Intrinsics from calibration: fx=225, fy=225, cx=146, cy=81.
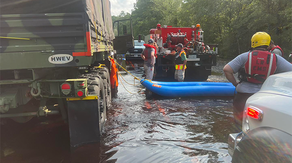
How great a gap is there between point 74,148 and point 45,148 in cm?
52

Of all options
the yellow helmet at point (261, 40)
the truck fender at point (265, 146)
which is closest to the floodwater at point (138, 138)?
the truck fender at point (265, 146)

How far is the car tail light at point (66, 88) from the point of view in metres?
3.27

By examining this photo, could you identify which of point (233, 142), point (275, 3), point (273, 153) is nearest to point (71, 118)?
point (233, 142)

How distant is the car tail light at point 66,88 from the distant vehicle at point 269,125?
237 centimetres

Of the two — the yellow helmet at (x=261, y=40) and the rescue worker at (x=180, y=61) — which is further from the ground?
the yellow helmet at (x=261, y=40)

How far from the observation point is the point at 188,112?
5688 millimetres

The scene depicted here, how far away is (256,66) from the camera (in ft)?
9.81

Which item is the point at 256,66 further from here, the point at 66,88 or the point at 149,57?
the point at 149,57

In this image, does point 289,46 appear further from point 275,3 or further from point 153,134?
point 153,134

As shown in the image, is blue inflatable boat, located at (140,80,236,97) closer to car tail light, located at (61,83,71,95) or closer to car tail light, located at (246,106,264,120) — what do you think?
car tail light, located at (61,83,71,95)

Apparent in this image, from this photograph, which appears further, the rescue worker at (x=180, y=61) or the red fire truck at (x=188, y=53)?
the red fire truck at (x=188, y=53)

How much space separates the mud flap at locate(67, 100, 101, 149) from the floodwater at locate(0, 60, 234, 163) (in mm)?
146

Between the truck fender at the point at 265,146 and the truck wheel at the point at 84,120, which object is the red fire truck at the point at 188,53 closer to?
the truck wheel at the point at 84,120

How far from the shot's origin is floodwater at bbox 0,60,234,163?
3334 millimetres
